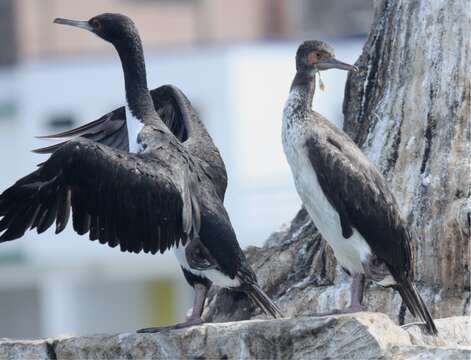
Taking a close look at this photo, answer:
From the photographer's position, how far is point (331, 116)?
132 ft

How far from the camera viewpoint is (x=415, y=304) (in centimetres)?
1686

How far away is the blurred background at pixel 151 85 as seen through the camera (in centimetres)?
4134

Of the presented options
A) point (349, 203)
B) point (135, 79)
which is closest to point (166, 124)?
point (135, 79)

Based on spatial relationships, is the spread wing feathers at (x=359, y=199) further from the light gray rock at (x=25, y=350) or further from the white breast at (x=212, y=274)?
the light gray rock at (x=25, y=350)

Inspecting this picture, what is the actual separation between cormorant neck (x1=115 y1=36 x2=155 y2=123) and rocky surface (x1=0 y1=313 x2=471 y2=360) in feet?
6.68

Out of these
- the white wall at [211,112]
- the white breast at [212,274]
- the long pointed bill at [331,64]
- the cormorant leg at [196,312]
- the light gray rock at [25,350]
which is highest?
the long pointed bill at [331,64]

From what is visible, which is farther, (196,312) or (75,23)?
(75,23)

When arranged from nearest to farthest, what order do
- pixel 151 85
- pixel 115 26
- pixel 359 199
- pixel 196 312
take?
pixel 359 199, pixel 196 312, pixel 115 26, pixel 151 85

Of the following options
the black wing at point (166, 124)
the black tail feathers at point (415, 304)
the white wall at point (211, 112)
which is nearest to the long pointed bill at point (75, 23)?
the black wing at point (166, 124)

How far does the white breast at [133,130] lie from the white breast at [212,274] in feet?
2.76

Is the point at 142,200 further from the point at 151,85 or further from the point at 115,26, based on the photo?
the point at 151,85

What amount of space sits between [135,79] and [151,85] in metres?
22.4

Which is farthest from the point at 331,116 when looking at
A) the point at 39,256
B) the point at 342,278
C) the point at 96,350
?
the point at 96,350

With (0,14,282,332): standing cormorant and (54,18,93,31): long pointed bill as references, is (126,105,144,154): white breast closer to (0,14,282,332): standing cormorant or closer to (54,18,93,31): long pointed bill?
(0,14,282,332): standing cormorant
